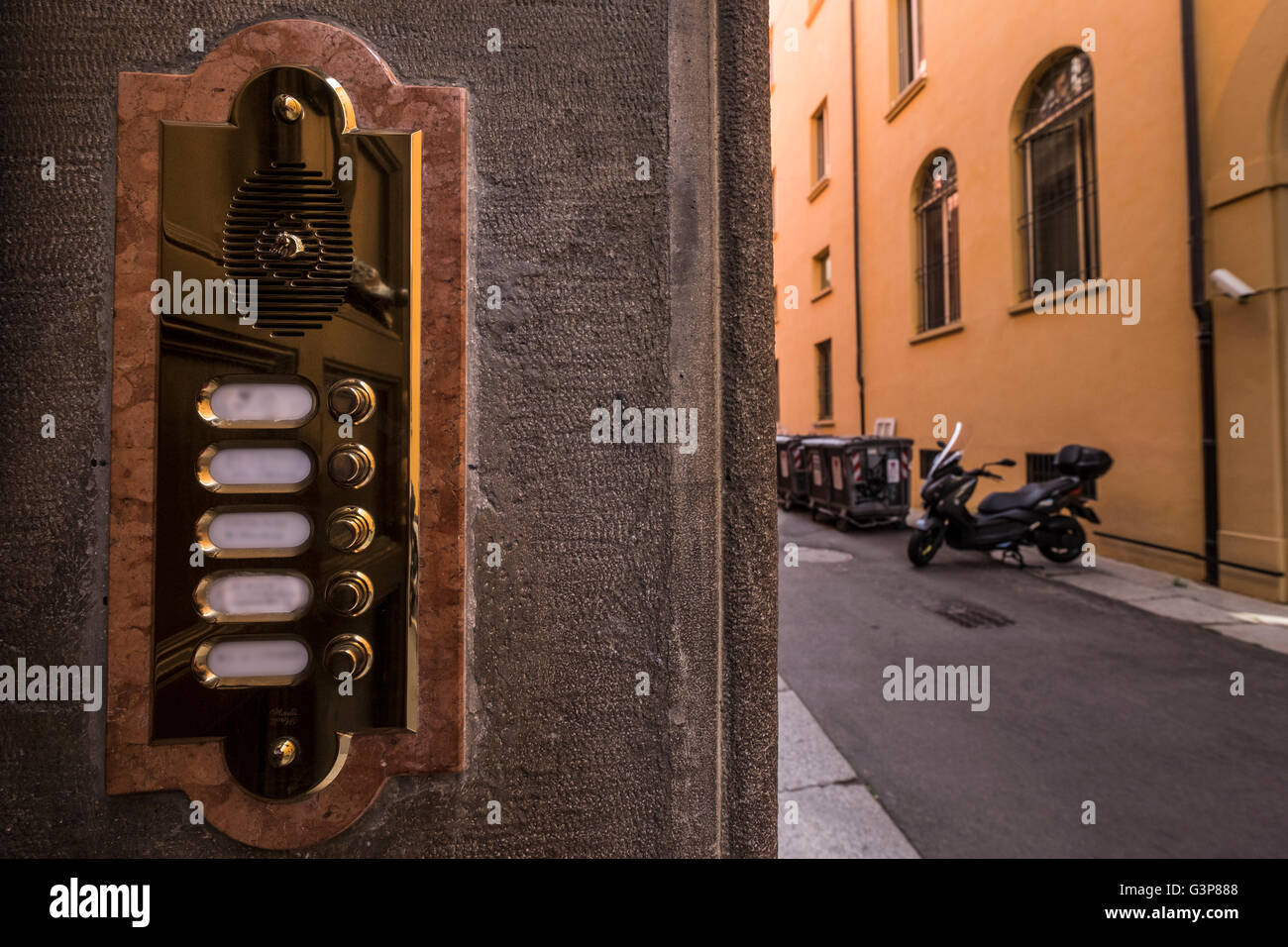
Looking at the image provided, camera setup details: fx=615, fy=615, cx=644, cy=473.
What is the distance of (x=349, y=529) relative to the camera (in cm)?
68

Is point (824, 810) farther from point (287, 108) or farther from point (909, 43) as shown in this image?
point (909, 43)

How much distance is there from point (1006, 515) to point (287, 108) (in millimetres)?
6402

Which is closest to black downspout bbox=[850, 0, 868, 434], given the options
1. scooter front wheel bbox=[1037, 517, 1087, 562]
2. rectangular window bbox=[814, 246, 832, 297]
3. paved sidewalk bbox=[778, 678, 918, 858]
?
rectangular window bbox=[814, 246, 832, 297]

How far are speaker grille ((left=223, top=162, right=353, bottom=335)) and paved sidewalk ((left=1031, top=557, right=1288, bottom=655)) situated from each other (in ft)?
17.2

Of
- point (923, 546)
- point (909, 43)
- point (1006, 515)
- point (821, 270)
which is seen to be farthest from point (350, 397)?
point (821, 270)

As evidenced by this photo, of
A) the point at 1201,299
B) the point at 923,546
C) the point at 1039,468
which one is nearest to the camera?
the point at 1201,299

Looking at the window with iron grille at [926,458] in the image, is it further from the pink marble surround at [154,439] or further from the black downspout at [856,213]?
the pink marble surround at [154,439]

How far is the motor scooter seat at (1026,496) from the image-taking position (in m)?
5.58

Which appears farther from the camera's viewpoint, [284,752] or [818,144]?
[818,144]

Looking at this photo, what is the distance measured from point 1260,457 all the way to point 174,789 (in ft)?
21.7

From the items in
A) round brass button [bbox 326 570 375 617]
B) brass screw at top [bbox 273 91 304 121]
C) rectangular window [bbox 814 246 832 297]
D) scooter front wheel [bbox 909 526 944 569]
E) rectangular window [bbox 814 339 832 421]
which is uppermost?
rectangular window [bbox 814 246 832 297]

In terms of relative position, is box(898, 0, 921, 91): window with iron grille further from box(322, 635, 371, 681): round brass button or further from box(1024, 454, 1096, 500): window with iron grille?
box(322, 635, 371, 681): round brass button

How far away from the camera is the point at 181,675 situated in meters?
0.66

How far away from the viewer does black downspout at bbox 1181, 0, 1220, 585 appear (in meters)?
5.00
